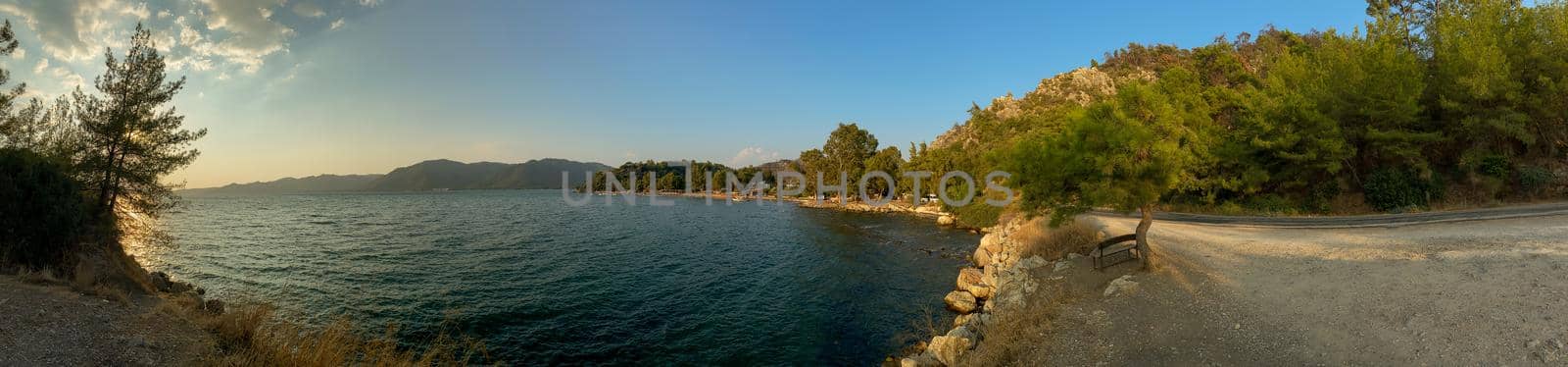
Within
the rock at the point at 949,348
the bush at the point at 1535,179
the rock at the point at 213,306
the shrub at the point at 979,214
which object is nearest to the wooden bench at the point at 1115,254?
the rock at the point at 949,348

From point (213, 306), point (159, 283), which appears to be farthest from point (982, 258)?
point (159, 283)

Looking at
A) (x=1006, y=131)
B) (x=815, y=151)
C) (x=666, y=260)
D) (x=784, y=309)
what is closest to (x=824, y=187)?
(x=815, y=151)

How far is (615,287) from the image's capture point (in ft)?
73.9

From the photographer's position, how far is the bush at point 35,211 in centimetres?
1409

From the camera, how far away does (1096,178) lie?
1433 centimetres

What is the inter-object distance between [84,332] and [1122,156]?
905 inches

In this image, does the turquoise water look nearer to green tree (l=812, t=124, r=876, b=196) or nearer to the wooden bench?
the wooden bench

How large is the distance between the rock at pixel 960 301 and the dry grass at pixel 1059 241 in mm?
4168

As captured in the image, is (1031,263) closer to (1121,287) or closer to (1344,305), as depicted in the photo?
(1121,287)

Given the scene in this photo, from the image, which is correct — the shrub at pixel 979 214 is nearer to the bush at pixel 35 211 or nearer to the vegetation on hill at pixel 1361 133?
the vegetation on hill at pixel 1361 133

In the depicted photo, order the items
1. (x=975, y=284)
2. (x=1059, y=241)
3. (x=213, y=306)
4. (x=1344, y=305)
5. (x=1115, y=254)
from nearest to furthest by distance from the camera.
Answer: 1. (x=1344, y=305)
2. (x=213, y=306)
3. (x=1115, y=254)
4. (x=975, y=284)
5. (x=1059, y=241)

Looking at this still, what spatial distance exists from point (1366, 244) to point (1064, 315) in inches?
432

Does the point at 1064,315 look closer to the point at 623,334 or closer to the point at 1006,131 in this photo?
the point at 623,334

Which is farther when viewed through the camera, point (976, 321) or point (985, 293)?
point (985, 293)
